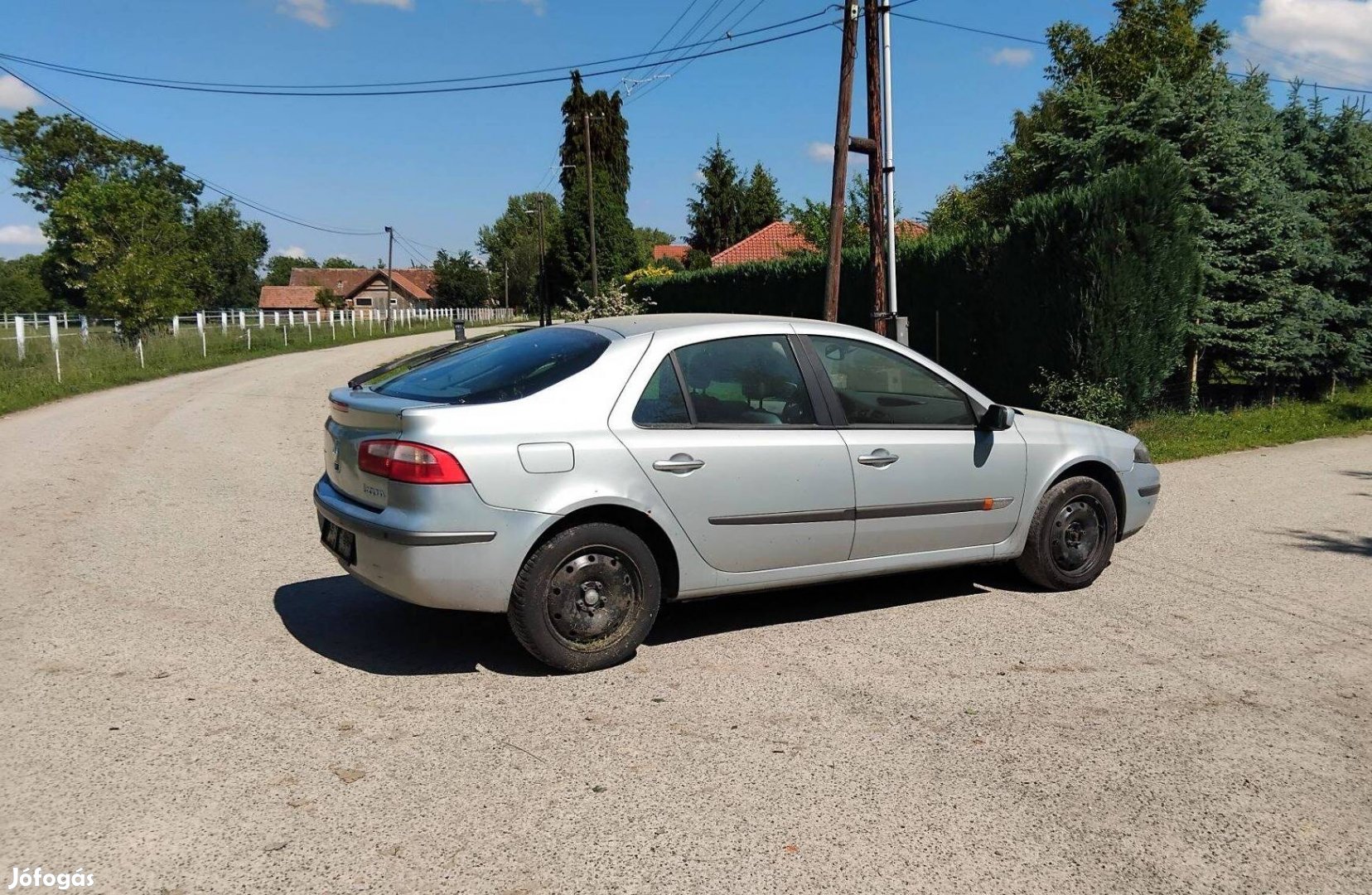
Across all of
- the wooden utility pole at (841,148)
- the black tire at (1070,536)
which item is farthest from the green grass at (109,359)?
the black tire at (1070,536)

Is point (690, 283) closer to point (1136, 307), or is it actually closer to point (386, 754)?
point (1136, 307)

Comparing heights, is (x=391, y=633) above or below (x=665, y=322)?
below

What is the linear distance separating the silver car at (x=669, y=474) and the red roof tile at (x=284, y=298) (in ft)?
380

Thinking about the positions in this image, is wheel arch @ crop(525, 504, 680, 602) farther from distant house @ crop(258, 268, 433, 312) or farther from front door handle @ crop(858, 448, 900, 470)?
distant house @ crop(258, 268, 433, 312)

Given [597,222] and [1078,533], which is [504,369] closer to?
[1078,533]

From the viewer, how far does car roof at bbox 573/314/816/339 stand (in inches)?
202

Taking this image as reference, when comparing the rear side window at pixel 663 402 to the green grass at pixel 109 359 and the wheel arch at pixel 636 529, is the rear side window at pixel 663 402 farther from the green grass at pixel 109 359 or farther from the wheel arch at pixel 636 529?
the green grass at pixel 109 359

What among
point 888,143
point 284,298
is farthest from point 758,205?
point 284,298

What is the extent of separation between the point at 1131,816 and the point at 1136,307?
10638mm

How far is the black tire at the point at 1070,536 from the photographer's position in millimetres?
5941

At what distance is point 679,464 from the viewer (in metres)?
4.72

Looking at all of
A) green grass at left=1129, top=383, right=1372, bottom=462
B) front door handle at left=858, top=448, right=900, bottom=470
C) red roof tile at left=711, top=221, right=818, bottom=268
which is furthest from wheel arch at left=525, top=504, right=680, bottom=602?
red roof tile at left=711, top=221, right=818, bottom=268

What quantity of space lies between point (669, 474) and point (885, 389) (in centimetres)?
148

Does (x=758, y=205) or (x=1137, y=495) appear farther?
(x=758, y=205)
